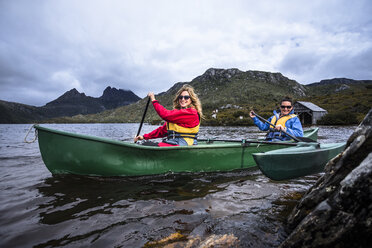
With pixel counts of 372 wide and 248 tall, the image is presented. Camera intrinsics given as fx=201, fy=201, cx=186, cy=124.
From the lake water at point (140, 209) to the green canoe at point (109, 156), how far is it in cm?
30

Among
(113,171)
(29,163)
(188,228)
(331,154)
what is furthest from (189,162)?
(29,163)

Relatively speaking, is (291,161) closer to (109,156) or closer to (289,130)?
(289,130)

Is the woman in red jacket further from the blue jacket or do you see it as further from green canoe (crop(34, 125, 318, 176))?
the blue jacket

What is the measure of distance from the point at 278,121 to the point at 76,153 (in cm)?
636

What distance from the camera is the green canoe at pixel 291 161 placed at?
12.0 feet

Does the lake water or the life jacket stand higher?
the life jacket

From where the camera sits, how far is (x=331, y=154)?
4691mm

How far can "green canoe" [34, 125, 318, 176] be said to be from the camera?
14.8 ft

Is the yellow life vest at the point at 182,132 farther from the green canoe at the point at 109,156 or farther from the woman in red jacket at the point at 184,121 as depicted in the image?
the green canoe at the point at 109,156

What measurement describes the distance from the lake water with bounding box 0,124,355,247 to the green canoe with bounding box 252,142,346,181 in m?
0.49

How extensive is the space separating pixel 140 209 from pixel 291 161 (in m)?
2.97

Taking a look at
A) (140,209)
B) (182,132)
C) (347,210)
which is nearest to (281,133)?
(182,132)

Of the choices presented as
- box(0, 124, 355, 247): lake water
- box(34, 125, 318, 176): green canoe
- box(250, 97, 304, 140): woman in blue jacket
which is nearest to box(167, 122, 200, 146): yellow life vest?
box(34, 125, 318, 176): green canoe

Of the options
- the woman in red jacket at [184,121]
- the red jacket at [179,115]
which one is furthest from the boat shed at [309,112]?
the red jacket at [179,115]
